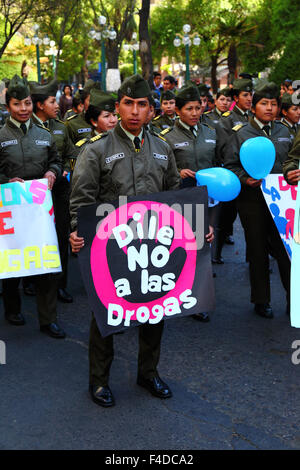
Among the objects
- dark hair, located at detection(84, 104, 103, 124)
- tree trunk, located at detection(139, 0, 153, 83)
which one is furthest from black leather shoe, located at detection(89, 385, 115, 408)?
tree trunk, located at detection(139, 0, 153, 83)

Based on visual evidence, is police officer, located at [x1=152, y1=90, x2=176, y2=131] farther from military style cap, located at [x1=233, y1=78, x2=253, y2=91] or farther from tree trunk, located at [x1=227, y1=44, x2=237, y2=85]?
tree trunk, located at [x1=227, y1=44, x2=237, y2=85]

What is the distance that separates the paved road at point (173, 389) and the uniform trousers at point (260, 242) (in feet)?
0.99

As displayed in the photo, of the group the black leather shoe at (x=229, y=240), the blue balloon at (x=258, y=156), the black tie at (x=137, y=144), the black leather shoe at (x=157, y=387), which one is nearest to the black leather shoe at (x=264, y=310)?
the blue balloon at (x=258, y=156)

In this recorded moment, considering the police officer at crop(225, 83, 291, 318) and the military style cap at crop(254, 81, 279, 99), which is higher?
the military style cap at crop(254, 81, 279, 99)

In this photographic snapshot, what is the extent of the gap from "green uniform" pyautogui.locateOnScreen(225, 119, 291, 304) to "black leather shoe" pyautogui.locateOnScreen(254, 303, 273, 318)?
0.06 metres

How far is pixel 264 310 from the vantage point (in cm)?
580

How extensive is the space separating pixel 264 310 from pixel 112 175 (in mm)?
2569

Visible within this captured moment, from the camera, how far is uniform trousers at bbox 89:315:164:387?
4016 millimetres

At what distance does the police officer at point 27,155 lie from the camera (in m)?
5.32

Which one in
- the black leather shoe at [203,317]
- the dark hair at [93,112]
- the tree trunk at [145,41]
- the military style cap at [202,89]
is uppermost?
the tree trunk at [145,41]

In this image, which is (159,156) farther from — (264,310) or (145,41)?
(145,41)

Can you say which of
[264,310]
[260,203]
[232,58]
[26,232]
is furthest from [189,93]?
[232,58]

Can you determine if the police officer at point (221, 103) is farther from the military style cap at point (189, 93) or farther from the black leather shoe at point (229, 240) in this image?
the military style cap at point (189, 93)
